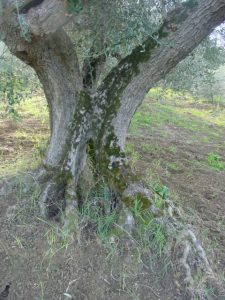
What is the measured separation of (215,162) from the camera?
27.7 ft

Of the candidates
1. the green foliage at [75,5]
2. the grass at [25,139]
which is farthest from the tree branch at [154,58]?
the grass at [25,139]

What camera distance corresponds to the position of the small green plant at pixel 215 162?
8.18m

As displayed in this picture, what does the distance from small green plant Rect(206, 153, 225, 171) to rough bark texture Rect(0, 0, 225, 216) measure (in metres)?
4.17

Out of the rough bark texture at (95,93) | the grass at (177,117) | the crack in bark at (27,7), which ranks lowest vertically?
the grass at (177,117)

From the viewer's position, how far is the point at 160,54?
420 cm

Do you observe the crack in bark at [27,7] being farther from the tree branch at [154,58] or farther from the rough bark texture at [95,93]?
the tree branch at [154,58]

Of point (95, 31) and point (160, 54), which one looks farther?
point (95, 31)

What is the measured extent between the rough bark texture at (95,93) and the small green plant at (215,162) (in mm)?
4170

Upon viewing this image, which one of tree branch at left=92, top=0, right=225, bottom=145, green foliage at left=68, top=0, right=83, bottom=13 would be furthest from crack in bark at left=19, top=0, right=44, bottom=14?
tree branch at left=92, top=0, right=225, bottom=145

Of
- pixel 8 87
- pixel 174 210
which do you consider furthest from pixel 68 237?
pixel 8 87

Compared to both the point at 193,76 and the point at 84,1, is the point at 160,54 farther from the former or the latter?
the point at 193,76

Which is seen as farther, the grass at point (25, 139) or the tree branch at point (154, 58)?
the grass at point (25, 139)

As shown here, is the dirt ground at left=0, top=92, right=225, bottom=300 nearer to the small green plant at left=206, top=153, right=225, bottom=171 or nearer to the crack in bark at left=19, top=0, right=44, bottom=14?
the crack in bark at left=19, top=0, right=44, bottom=14

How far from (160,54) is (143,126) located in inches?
255
